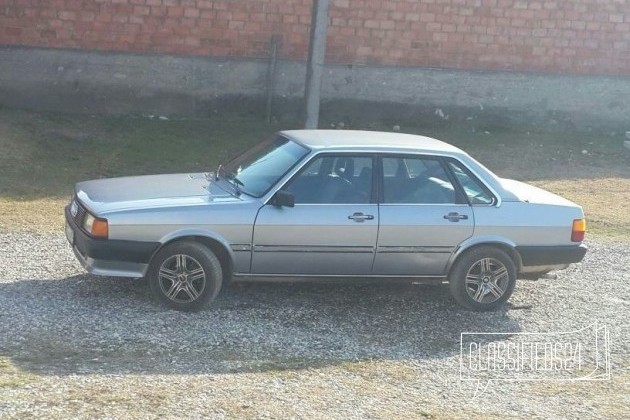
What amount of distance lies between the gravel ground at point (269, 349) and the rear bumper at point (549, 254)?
1.49ft

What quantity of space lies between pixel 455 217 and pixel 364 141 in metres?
1.06

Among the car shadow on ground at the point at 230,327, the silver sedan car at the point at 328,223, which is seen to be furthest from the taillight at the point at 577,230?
the car shadow on ground at the point at 230,327

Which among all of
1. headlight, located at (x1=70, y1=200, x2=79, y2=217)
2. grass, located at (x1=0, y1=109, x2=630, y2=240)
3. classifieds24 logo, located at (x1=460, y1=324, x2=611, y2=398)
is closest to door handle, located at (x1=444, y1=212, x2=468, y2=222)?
classifieds24 logo, located at (x1=460, y1=324, x2=611, y2=398)

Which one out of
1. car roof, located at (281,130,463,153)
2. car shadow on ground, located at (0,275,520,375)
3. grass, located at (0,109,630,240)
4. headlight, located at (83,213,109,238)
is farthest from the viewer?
grass, located at (0,109,630,240)

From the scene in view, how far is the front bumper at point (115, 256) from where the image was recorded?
7.36 metres

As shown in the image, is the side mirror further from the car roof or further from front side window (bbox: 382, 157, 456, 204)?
front side window (bbox: 382, 157, 456, 204)

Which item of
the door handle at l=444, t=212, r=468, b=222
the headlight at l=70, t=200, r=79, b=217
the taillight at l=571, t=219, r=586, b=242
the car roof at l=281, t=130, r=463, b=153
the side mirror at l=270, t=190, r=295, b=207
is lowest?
the headlight at l=70, t=200, r=79, b=217

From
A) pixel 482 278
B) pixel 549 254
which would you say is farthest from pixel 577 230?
pixel 482 278

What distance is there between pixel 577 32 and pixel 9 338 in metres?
13.3

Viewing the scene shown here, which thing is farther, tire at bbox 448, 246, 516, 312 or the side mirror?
tire at bbox 448, 246, 516, 312

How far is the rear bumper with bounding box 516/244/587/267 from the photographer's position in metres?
8.26

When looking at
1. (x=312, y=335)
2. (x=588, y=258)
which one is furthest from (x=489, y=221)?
(x=588, y=258)

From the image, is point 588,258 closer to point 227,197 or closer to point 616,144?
point 227,197

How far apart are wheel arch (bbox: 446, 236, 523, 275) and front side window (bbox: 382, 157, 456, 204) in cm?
39
